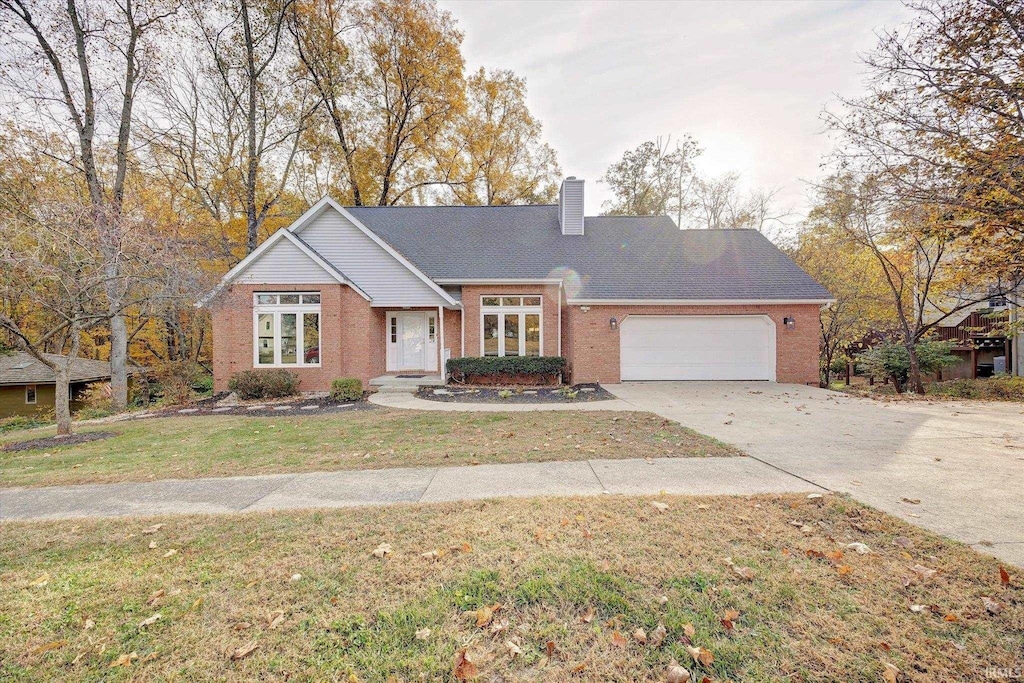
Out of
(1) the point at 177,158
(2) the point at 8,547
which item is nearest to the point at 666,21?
(2) the point at 8,547

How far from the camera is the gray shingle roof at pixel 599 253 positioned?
15.4 m

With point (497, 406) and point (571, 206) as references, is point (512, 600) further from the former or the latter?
point (571, 206)

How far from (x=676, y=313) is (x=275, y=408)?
12598 mm

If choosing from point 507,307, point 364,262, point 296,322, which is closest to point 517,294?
point 507,307

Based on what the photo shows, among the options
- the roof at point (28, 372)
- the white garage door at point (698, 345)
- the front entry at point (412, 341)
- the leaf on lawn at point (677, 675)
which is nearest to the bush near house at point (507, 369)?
the front entry at point (412, 341)

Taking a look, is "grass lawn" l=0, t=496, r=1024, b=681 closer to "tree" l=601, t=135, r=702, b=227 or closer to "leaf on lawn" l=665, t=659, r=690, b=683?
"leaf on lawn" l=665, t=659, r=690, b=683

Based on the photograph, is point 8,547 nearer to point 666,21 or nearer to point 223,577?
point 223,577

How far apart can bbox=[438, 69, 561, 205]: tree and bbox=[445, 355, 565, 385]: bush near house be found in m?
14.2

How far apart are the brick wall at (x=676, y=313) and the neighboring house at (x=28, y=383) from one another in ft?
73.5

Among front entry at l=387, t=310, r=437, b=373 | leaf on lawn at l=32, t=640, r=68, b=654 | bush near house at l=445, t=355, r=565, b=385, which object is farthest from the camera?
front entry at l=387, t=310, r=437, b=373

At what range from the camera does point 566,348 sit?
16.0 m

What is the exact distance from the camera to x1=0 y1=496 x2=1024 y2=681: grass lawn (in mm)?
2311

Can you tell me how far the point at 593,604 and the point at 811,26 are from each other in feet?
34.4

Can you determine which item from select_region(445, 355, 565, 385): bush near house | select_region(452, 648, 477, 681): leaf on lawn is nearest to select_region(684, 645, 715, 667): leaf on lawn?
select_region(452, 648, 477, 681): leaf on lawn
